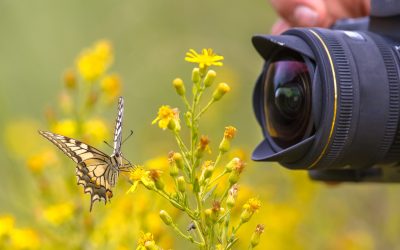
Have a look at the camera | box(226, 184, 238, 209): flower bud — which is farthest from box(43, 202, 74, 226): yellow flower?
box(226, 184, 238, 209): flower bud

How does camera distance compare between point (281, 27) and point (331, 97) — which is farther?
point (281, 27)

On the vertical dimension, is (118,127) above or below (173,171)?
above

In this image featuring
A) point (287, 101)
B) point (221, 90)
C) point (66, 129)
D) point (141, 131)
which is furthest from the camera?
point (141, 131)

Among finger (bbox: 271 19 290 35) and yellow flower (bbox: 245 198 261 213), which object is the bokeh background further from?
finger (bbox: 271 19 290 35)

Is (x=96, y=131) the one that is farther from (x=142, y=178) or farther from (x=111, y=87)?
(x=142, y=178)

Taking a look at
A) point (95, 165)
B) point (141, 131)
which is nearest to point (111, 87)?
point (95, 165)

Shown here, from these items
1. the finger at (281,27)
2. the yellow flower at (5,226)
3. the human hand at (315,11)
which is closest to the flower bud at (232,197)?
the yellow flower at (5,226)
